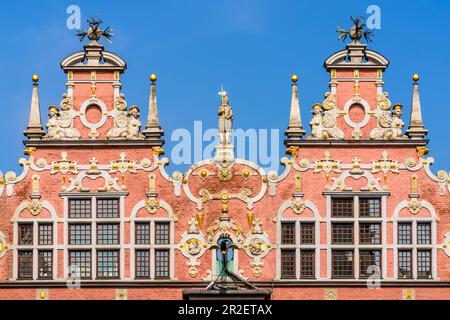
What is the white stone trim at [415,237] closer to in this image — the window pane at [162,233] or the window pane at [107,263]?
the window pane at [162,233]

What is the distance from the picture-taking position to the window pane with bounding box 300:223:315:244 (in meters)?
79.3

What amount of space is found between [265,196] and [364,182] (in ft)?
11.3

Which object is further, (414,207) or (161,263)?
(414,207)

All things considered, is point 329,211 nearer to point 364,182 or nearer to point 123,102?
point 364,182

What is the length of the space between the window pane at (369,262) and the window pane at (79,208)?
9.45 metres

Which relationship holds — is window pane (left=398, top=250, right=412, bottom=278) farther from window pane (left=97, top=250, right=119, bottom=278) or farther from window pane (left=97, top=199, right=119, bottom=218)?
window pane (left=97, top=199, right=119, bottom=218)

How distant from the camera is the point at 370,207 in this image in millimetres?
79562

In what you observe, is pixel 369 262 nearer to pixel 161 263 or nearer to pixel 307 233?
pixel 307 233

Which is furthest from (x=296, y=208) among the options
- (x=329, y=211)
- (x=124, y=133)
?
(x=124, y=133)

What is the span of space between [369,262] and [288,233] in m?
2.93

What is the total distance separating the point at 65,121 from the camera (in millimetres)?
80062

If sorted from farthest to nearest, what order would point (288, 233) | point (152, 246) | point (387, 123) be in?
point (387, 123), point (288, 233), point (152, 246)

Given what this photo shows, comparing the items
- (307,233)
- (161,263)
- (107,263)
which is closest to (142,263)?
(161,263)

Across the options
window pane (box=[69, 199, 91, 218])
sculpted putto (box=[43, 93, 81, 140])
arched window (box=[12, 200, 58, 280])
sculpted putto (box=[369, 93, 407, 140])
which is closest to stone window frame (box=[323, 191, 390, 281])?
sculpted putto (box=[369, 93, 407, 140])
